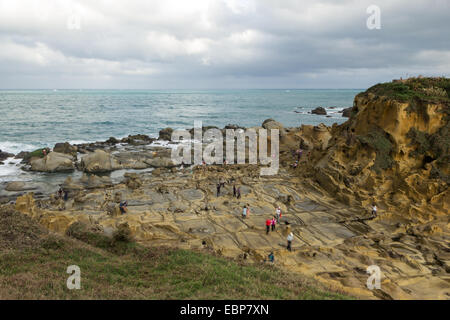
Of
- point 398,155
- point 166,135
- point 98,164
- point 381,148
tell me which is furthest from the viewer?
point 166,135

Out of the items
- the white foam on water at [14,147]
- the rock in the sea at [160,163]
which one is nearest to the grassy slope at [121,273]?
the rock in the sea at [160,163]

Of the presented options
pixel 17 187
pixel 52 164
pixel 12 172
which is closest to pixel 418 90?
pixel 17 187

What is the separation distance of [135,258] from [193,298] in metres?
4.47

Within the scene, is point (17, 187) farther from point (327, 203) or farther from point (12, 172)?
point (327, 203)

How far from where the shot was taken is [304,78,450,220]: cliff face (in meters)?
18.2

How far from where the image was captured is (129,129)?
58875 mm

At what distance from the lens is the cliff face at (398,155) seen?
18.2 m

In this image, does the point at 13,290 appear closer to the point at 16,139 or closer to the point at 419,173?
the point at 419,173

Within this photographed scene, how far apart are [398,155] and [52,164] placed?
101 feet

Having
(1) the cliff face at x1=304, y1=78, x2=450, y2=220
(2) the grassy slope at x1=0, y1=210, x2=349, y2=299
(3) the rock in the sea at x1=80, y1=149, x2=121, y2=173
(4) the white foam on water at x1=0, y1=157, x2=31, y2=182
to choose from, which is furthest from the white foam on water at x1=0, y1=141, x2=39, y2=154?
(1) the cliff face at x1=304, y1=78, x2=450, y2=220

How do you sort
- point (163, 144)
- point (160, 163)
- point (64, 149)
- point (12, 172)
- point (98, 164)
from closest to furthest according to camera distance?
1. point (12, 172)
2. point (98, 164)
3. point (160, 163)
4. point (64, 149)
5. point (163, 144)

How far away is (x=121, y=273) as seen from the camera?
928cm

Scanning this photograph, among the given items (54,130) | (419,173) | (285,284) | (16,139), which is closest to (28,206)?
(285,284)

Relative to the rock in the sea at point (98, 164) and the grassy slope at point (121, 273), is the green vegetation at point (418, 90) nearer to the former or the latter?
the grassy slope at point (121, 273)
